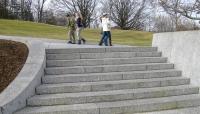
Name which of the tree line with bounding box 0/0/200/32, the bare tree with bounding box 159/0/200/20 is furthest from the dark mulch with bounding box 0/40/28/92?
the tree line with bounding box 0/0/200/32

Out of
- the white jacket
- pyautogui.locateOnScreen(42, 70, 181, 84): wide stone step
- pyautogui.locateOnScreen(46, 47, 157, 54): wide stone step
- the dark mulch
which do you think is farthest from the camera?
the white jacket

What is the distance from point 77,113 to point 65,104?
0.48m

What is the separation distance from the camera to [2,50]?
29.1 feet

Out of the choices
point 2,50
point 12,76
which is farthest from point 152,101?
point 2,50

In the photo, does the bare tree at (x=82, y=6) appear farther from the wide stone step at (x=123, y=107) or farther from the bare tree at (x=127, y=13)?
the wide stone step at (x=123, y=107)

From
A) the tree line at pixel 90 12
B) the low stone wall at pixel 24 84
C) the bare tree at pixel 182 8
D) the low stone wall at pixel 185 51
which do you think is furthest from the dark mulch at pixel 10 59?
the tree line at pixel 90 12

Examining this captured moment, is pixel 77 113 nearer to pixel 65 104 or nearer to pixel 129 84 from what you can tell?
pixel 65 104

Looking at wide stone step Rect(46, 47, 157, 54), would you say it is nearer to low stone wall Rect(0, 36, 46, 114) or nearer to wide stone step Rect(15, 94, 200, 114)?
low stone wall Rect(0, 36, 46, 114)

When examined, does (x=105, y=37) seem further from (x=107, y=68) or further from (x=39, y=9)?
(x=39, y=9)

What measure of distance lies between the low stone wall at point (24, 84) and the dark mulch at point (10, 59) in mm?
222

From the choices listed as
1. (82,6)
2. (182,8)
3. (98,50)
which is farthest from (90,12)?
(98,50)

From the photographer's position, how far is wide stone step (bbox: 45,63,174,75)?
8445 millimetres

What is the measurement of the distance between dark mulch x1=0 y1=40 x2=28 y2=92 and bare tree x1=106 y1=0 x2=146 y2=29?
5027cm

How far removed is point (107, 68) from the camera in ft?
28.9
